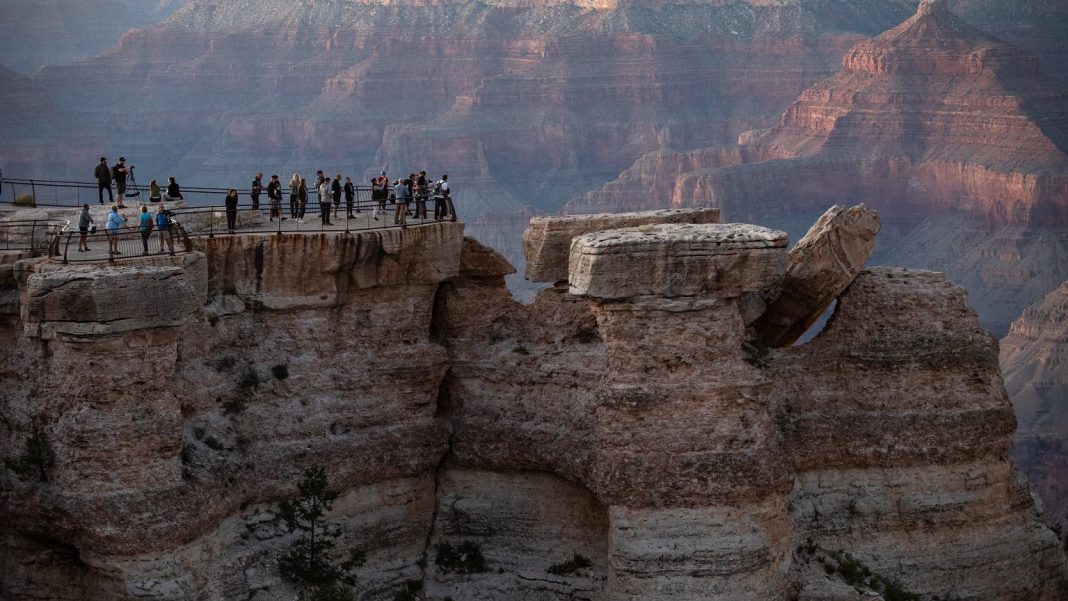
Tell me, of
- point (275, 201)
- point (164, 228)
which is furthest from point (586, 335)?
point (164, 228)

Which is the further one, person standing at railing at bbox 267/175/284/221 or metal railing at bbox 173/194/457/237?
person standing at railing at bbox 267/175/284/221

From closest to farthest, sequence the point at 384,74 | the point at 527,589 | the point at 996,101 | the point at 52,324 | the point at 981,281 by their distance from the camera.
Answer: the point at 52,324, the point at 527,589, the point at 981,281, the point at 996,101, the point at 384,74

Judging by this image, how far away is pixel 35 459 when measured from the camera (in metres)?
39.7

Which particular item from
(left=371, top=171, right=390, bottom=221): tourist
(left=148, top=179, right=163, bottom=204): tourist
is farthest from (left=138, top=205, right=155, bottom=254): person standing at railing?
(left=371, top=171, right=390, bottom=221): tourist

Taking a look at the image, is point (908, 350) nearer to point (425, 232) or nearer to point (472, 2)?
point (425, 232)

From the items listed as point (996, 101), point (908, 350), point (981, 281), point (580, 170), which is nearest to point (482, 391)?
point (908, 350)

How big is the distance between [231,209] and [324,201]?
341 centimetres

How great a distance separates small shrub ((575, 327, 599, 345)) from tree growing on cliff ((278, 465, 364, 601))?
226 inches

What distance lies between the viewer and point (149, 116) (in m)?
190

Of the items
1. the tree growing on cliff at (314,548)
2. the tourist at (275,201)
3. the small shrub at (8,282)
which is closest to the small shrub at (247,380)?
the tree growing on cliff at (314,548)

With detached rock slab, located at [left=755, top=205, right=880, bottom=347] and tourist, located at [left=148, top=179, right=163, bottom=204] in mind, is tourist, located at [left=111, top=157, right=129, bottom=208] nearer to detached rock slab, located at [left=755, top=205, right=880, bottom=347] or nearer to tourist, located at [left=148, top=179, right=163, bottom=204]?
tourist, located at [left=148, top=179, right=163, bottom=204]

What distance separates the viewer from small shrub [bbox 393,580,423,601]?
43.9m

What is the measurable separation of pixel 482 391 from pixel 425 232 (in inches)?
134

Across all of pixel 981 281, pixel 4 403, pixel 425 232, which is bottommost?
pixel 981 281
